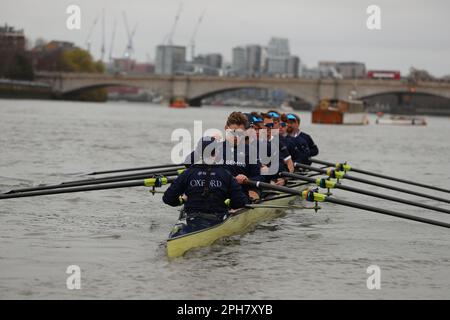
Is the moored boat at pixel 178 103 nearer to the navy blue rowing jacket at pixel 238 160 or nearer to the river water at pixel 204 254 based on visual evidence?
the river water at pixel 204 254

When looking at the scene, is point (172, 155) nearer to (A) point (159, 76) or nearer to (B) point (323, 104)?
(B) point (323, 104)

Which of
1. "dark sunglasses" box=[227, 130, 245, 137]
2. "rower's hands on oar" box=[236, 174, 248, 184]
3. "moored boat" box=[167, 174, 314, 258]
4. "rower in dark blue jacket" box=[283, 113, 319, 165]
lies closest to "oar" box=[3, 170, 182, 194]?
"moored boat" box=[167, 174, 314, 258]

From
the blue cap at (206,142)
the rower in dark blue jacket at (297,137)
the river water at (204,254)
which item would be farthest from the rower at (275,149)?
the blue cap at (206,142)

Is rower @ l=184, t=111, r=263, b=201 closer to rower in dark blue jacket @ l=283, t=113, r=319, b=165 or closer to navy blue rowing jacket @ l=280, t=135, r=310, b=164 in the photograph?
navy blue rowing jacket @ l=280, t=135, r=310, b=164

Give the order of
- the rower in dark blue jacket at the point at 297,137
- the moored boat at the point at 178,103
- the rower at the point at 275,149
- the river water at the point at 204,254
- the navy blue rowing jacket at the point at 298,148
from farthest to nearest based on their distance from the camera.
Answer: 1. the moored boat at the point at 178,103
2. the rower in dark blue jacket at the point at 297,137
3. the navy blue rowing jacket at the point at 298,148
4. the rower at the point at 275,149
5. the river water at the point at 204,254

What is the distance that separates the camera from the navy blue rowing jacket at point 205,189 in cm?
1180

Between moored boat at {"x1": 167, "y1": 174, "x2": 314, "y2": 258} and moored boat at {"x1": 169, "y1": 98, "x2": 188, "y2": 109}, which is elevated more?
moored boat at {"x1": 167, "y1": 174, "x2": 314, "y2": 258}

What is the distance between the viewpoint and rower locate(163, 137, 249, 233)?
11.8m

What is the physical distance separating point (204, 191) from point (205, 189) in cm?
3

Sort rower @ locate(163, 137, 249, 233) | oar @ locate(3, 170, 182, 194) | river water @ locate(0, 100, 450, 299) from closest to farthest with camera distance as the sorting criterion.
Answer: river water @ locate(0, 100, 450, 299)
rower @ locate(163, 137, 249, 233)
oar @ locate(3, 170, 182, 194)

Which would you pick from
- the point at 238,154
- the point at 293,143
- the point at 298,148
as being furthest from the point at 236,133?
the point at 298,148

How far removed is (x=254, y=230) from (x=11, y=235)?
4.05 metres

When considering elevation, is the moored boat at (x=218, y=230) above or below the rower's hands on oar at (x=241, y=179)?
below
